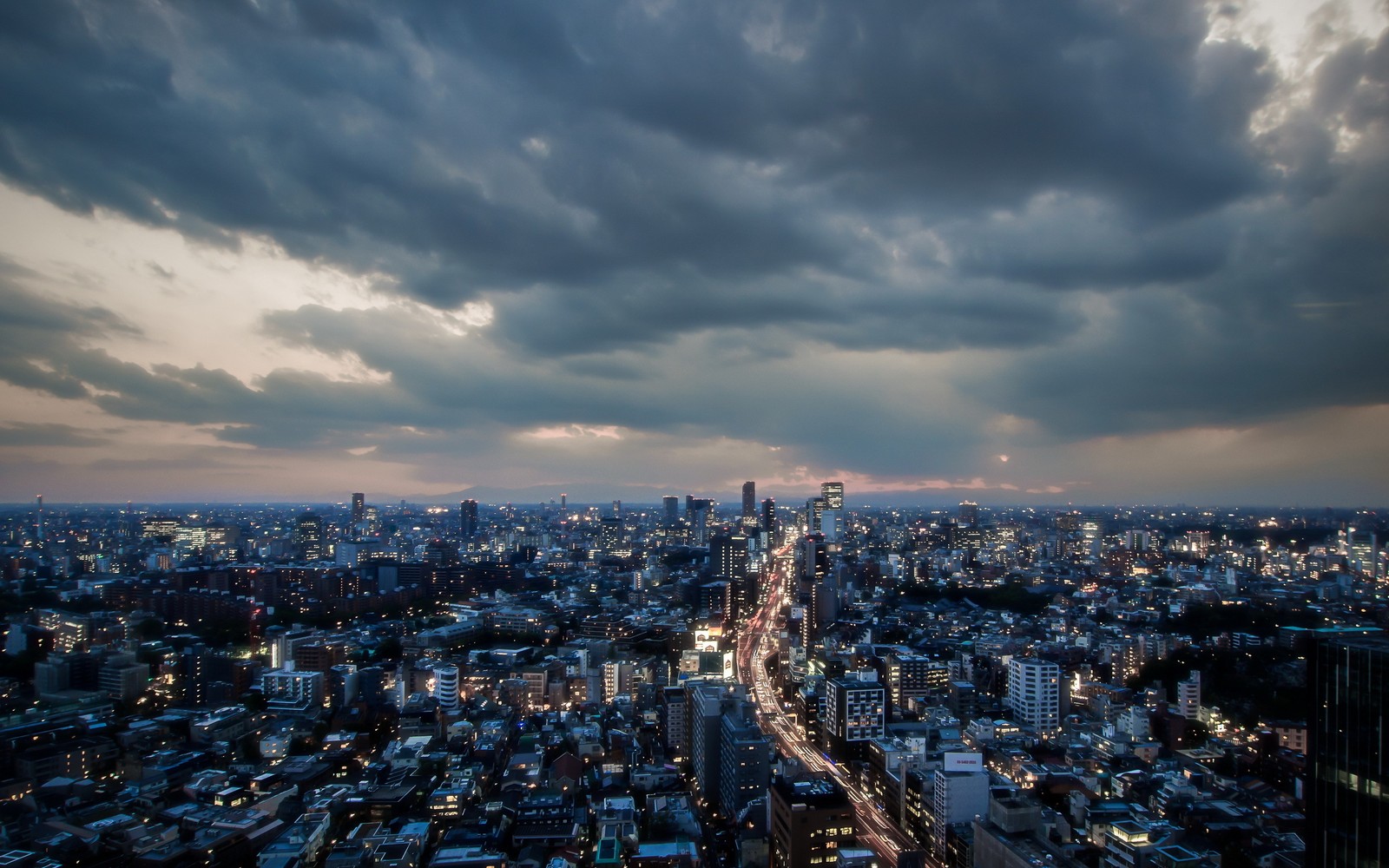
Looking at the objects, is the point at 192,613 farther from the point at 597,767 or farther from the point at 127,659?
the point at 597,767

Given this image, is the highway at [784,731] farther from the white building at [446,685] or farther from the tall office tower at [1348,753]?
the white building at [446,685]

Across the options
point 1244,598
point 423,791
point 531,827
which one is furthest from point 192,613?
point 1244,598

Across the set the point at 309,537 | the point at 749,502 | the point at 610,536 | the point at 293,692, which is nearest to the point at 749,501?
the point at 749,502

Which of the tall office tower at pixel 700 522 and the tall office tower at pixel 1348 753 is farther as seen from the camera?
the tall office tower at pixel 700 522

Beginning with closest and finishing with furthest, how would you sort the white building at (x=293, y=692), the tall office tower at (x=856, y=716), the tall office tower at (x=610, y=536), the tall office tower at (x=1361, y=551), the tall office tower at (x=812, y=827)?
the tall office tower at (x=812, y=827) → the tall office tower at (x=856, y=716) → the white building at (x=293, y=692) → the tall office tower at (x=1361, y=551) → the tall office tower at (x=610, y=536)

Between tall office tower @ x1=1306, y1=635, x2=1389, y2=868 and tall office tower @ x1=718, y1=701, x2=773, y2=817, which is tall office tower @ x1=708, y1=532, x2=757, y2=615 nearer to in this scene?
tall office tower @ x1=718, y1=701, x2=773, y2=817

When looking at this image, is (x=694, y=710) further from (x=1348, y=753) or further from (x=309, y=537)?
(x=309, y=537)

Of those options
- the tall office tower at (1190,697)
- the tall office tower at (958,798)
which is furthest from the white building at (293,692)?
the tall office tower at (1190,697)
